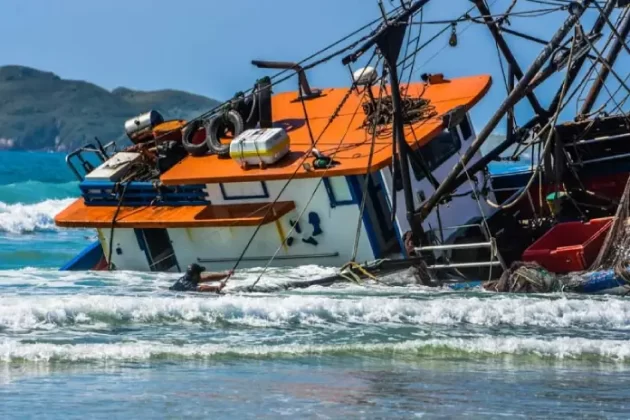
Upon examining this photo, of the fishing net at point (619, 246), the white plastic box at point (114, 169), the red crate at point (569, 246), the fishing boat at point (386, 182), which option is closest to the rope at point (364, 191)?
the fishing boat at point (386, 182)

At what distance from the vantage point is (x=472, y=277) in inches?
661

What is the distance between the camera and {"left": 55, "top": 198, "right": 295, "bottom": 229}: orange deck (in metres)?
17.0

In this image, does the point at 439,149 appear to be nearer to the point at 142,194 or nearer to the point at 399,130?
the point at 399,130

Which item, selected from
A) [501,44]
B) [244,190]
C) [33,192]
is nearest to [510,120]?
[501,44]

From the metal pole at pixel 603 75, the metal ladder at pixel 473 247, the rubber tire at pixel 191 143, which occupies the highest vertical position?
the metal pole at pixel 603 75

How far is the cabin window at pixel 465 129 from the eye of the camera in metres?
19.2

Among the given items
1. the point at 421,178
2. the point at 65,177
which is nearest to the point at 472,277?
the point at 421,178

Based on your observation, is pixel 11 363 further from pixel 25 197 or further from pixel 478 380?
pixel 25 197

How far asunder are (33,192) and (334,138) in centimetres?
4219

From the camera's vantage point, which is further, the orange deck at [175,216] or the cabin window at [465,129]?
the cabin window at [465,129]

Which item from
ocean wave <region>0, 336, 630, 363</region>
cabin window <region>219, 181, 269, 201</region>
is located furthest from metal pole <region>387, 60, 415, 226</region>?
ocean wave <region>0, 336, 630, 363</region>

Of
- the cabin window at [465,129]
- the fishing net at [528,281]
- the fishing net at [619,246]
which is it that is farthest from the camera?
the cabin window at [465,129]

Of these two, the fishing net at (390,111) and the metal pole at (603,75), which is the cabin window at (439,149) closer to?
the fishing net at (390,111)

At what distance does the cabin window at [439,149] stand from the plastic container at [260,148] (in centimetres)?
205
